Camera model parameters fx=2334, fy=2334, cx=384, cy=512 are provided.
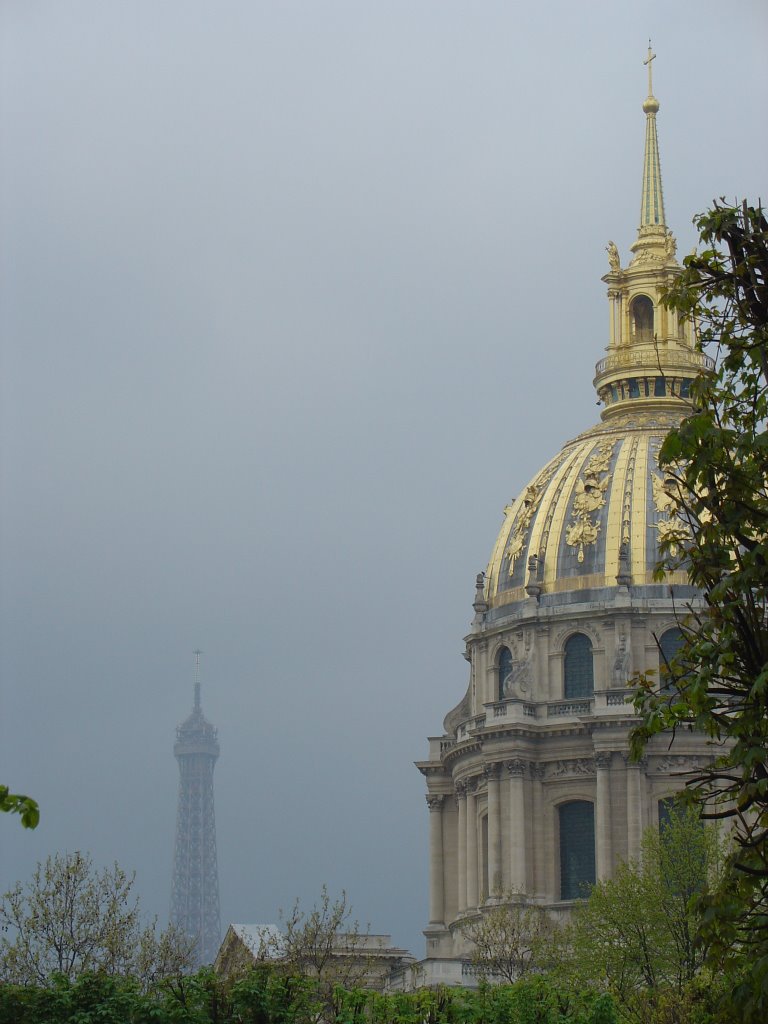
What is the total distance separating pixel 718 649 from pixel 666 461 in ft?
9.06

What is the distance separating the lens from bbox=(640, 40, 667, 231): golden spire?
410 ft

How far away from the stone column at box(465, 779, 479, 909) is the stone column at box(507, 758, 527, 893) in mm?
4105

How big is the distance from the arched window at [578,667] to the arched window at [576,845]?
526 centimetres

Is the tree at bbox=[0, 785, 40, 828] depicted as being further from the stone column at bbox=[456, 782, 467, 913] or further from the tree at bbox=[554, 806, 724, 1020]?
the stone column at bbox=[456, 782, 467, 913]

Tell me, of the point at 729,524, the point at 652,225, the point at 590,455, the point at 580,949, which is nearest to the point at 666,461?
the point at 729,524

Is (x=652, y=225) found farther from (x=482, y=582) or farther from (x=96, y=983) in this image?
(x=96, y=983)

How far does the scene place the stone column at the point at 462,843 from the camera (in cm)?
11038

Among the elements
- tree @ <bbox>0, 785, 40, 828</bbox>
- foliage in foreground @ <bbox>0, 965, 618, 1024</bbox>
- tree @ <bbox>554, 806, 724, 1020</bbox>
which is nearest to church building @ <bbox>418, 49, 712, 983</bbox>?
tree @ <bbox>554, 806, 724, 1020</bbox>

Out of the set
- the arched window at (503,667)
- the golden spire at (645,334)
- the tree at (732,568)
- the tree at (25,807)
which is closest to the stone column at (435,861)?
the arched window at (503,667)

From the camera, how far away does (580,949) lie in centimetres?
6944

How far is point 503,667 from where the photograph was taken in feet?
370

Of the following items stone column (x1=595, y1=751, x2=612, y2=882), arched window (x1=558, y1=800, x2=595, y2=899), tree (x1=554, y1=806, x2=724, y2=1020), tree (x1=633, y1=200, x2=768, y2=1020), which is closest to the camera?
tree (x1=633, y1=200, x2=768, y2=1020)

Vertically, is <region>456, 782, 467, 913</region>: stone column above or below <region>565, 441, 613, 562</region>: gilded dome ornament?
below

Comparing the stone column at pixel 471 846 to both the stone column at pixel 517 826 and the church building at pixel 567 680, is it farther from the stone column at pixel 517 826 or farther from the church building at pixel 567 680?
the stone column at pixel 517 826
